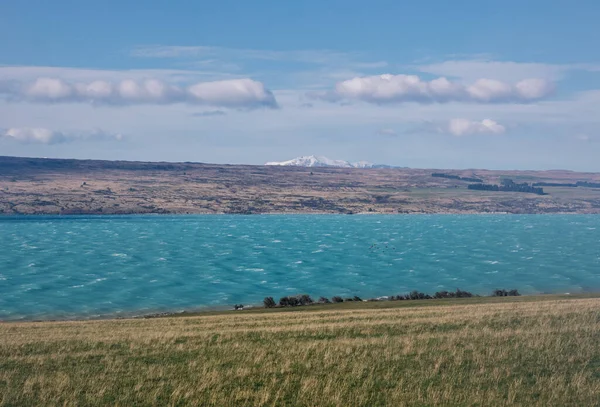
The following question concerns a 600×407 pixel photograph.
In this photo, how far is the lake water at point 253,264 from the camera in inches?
2628

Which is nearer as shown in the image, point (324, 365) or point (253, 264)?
point (324, 365)

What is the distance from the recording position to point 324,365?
Result: 16656 mm

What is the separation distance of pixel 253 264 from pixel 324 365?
76631mm

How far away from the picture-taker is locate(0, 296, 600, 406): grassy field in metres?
13.9

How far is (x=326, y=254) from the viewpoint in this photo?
344 feet

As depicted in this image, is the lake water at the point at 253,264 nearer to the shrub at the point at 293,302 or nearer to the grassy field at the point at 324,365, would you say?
the shrub at the point at 293,302

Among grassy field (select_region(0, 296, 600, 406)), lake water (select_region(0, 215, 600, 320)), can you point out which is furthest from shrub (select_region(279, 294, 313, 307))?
grassy field (select_region(0, 296, 600, 406))

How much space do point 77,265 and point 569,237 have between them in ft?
349

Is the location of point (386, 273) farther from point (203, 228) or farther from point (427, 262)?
point (203, 228)

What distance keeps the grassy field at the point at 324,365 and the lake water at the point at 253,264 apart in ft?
128

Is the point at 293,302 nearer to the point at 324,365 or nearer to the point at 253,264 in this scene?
the point at 324,365

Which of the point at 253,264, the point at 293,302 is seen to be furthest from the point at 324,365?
the point at 253,264

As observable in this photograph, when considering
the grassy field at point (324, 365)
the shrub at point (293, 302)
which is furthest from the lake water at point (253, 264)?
the grassy field at point (324, 365)

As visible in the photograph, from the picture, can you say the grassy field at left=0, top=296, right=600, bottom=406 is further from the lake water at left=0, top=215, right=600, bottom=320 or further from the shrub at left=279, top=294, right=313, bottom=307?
the lake water at left=0, top=215, right=600, bottom=320
